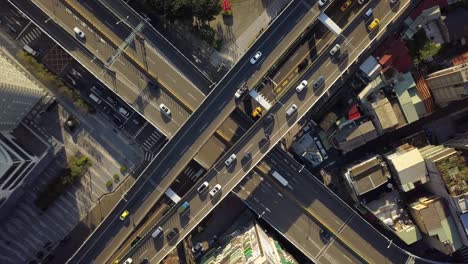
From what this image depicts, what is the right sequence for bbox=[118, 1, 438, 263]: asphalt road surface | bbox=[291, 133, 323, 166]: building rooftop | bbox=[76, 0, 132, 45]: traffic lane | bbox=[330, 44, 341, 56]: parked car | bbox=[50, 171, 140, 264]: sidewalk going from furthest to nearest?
bbox=[50, 171, 140, 264]: sidewalk, bbox=[291, 133, 323, 166]: building rooftop, bbox=[76, 0, 132, 45]: traffic lane, bbox=[118, 1, 438, 263]: asphalt road surface, bbox=[330, 44, 341, 56]: parked car

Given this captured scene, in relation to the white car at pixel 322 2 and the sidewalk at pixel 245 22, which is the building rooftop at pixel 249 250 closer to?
the sidewalk at pixel 245 22

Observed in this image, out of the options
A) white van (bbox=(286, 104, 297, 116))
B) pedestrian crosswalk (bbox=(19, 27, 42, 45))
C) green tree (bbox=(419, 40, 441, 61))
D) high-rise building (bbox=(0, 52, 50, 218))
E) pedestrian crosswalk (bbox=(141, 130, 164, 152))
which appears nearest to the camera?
high-rise building (bbox=(0, 52, 50, 218))

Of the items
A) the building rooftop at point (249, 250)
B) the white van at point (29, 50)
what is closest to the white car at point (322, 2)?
the building rooftop at point (249, 250)

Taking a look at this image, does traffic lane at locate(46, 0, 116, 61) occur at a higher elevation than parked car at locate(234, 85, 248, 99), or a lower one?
lower

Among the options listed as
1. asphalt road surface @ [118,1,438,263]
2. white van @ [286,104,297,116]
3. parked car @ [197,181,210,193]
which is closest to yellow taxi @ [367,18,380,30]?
asphalt road surface @ [118,1,438,263]

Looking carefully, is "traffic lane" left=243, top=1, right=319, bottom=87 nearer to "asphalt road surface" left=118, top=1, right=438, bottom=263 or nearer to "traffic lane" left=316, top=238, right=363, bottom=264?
"asphalt road surface" left=118, top=1, right=438, bottom=263

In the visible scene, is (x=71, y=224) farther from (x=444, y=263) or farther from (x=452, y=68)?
(x=452, y=68)
